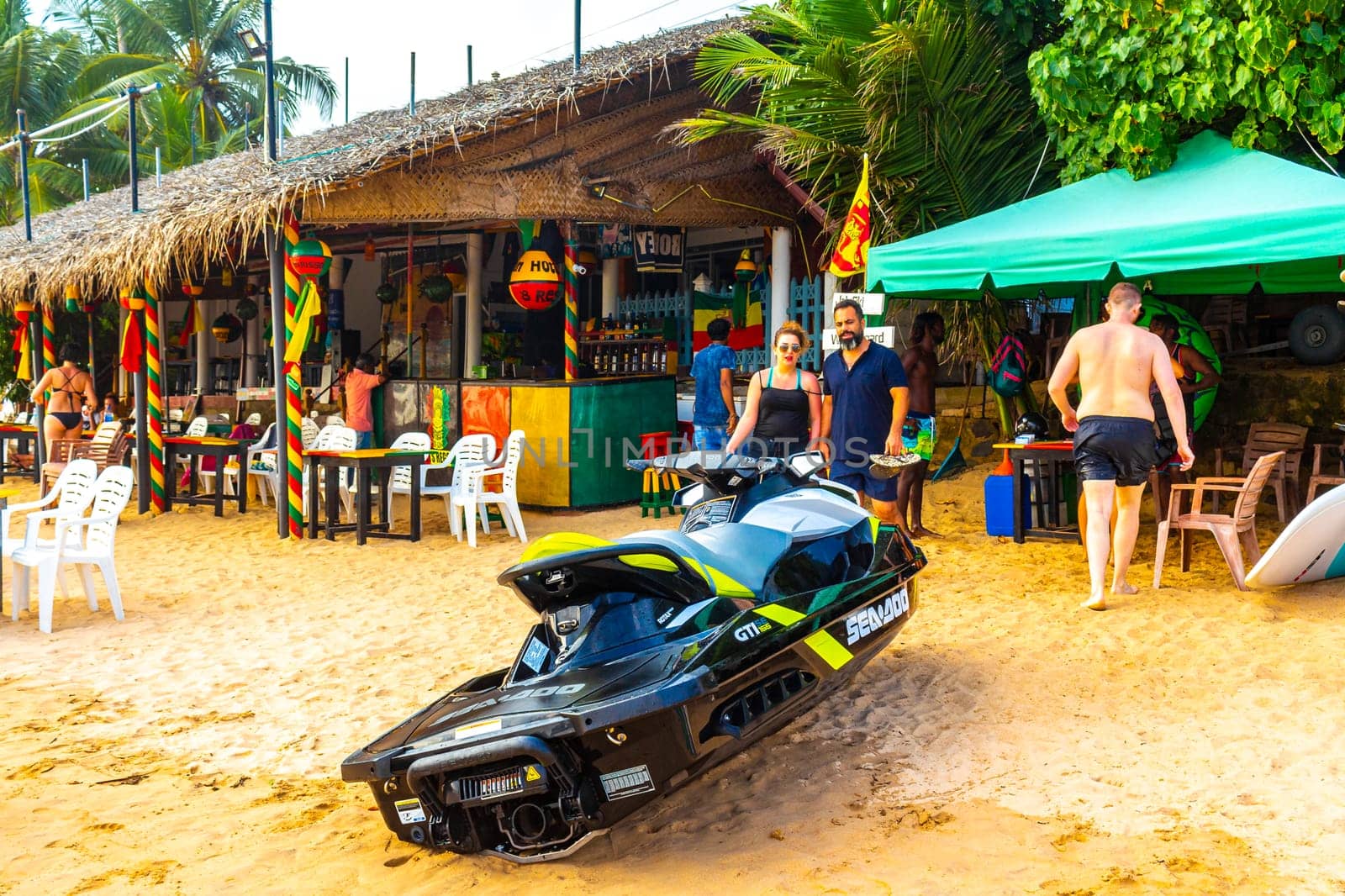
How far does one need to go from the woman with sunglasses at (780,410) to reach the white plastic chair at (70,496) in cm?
412

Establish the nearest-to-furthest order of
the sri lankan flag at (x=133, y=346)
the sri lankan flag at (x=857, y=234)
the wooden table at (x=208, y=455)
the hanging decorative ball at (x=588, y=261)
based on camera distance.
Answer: the sri lankan flag at (x=857, y=234), the wooden table at (x=208, y=455), the sri lankan flag at (x=133, y=346), the hanging decorative ball at (x=588, y=261)

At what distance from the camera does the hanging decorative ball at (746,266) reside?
12.3 meters

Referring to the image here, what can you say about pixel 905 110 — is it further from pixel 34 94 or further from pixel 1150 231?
pixel 34 94

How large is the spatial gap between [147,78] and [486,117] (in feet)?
67.5

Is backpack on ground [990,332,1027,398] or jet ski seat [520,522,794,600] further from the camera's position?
backpack on ground [990,332,1027,398]

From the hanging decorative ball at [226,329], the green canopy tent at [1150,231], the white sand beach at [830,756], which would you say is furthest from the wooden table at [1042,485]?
the hanging decorative ball at [226,329]

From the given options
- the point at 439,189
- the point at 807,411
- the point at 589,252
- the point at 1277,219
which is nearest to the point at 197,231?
the point at 439,189

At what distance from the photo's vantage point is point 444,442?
36.4 feet

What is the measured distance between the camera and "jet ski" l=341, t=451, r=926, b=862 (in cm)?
305

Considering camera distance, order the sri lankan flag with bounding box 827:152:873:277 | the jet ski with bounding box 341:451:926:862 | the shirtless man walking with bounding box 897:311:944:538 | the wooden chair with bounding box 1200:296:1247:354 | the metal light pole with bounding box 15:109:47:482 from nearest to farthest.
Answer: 1. the jet ski with bounding box 341:451:926:862
2. the shirtless man walking with bounding box 897:311:944:538
3. the sri lankan flag with bounding box 827:152:873:277
4. the wooden chair with bounding box 1200:296:1247:354
5. the metal light pole with bounding box 15:109:47:482

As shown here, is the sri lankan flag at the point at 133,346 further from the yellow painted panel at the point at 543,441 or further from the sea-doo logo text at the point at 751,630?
the sea-doo logo text at the point at 751,630

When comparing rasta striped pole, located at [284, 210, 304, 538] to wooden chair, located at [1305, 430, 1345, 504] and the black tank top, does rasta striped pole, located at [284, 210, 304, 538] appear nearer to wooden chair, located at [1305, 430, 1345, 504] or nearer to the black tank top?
the black tank top

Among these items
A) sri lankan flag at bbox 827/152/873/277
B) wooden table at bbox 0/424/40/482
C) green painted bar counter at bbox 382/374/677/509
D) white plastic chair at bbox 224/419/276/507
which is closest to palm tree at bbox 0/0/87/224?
wooden table at bbox 0/424/40/482

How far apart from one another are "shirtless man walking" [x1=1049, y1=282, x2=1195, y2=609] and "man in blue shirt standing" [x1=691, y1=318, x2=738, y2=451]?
141 inches
